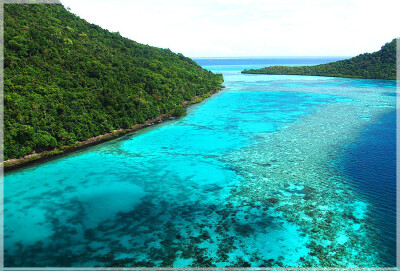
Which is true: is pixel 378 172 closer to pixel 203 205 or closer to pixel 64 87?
pixel 203 205

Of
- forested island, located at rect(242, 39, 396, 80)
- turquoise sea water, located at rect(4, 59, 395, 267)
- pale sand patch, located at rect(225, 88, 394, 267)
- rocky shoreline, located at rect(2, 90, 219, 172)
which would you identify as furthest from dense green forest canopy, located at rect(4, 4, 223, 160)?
forested island, located at rect(242, 39, 396, 80)

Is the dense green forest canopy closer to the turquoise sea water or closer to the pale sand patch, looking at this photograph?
the turquoise sea water

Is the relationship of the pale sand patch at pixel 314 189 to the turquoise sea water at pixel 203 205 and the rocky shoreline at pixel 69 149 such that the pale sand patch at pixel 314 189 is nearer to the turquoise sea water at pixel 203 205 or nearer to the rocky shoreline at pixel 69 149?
the turquoise sea water at pixel 203 205

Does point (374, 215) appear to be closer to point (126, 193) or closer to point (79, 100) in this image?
point (126, 193)

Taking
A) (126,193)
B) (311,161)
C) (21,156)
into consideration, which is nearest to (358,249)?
(311,161)

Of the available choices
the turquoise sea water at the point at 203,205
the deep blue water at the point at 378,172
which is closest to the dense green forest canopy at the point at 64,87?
the turquoise sea water at the point at 203,205

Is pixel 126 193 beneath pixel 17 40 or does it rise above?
beneath

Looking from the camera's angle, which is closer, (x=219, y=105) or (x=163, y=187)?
(x=163, y=187)
